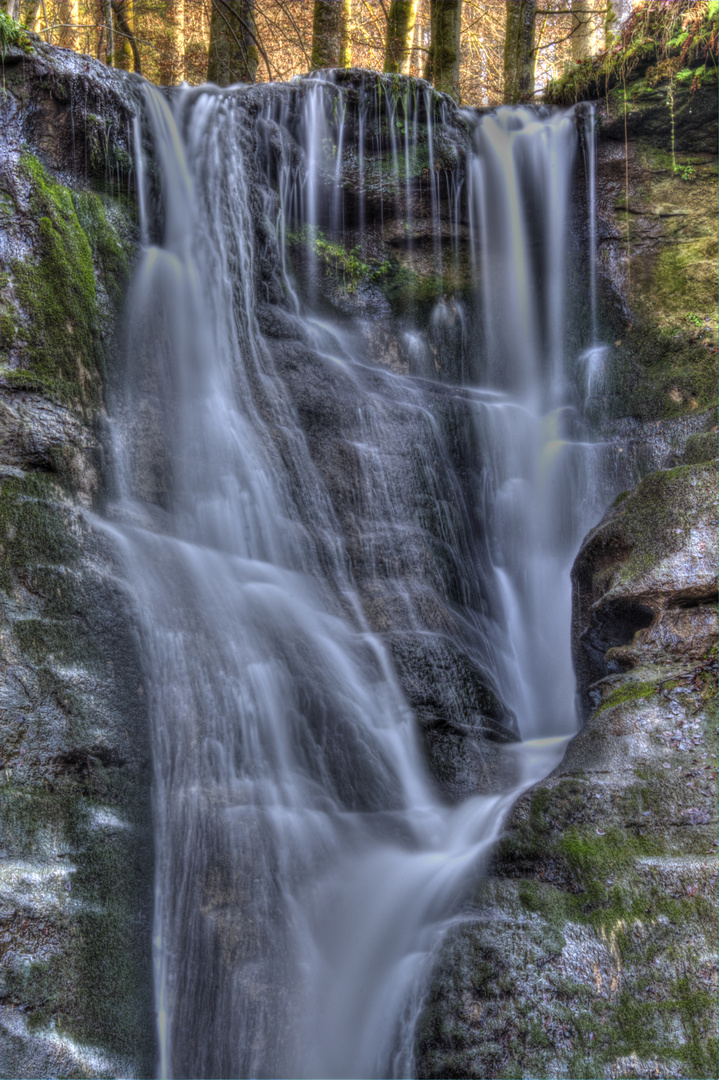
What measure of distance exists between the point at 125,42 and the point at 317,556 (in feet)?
35.5

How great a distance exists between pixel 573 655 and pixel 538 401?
3.30 metres

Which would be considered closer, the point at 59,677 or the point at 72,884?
the point at 72,884

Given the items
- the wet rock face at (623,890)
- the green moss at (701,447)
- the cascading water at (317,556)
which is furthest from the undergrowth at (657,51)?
the wet rock face at (623,890)

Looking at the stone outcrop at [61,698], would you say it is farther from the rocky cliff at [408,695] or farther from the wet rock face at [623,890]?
the wet rock face at [623,890]

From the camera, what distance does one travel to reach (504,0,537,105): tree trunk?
1056cm

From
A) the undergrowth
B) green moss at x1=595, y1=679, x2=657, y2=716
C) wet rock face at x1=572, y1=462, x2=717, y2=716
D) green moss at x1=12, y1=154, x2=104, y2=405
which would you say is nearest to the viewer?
green moss at x1=595, y1=679, x2=657, y2=716

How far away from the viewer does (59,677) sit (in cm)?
344

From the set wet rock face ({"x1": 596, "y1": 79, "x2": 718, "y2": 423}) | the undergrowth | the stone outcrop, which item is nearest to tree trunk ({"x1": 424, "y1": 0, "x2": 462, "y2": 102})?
the undergrowth

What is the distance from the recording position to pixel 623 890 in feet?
10.3

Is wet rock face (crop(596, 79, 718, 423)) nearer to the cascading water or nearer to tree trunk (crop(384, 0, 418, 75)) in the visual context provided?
the cascading water

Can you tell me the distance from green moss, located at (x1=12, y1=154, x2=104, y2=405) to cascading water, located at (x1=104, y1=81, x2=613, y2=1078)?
0.47m

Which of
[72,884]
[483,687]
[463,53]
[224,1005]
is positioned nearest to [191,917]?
[224,1005]

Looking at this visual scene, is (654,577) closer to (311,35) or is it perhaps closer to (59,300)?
(59,300)

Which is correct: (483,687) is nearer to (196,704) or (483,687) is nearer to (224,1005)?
(196,704)
